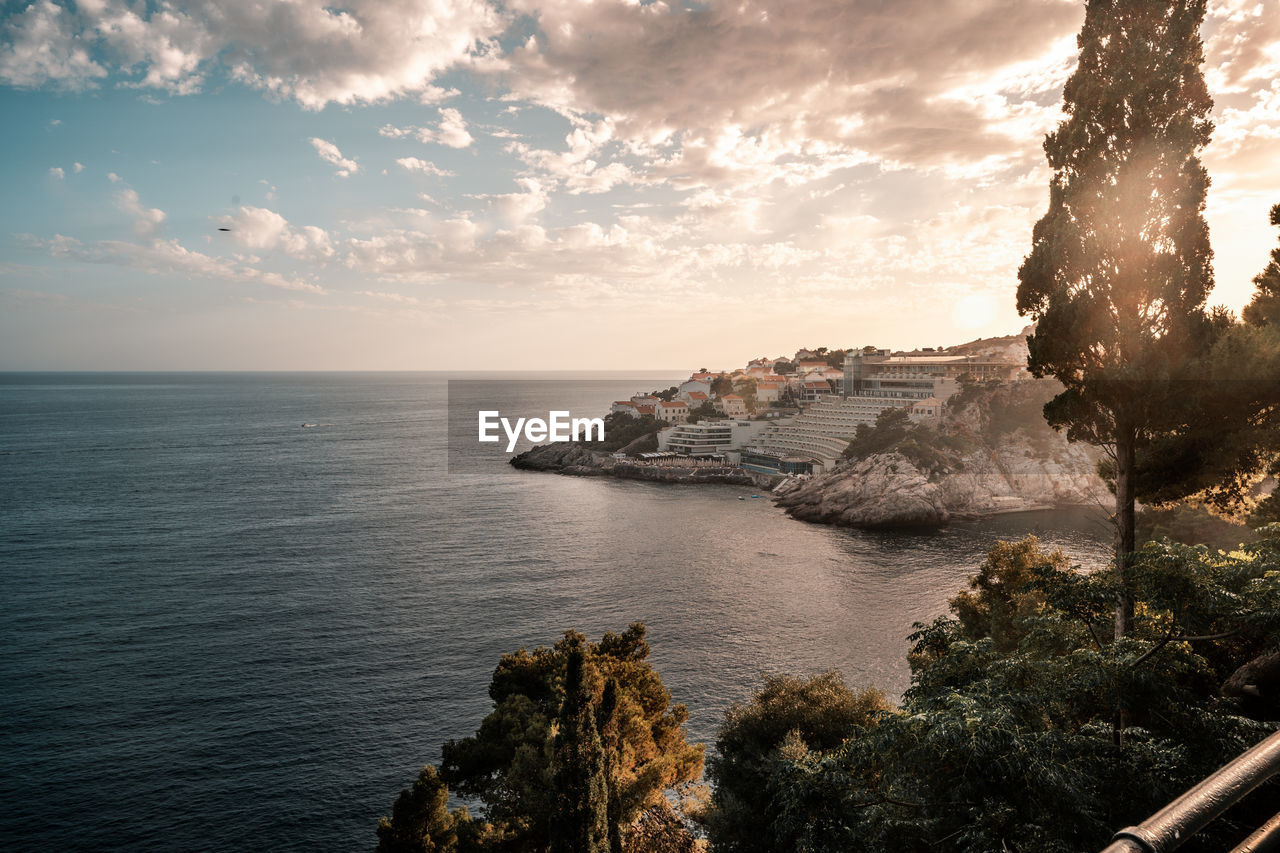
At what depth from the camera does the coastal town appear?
8616 centimetres

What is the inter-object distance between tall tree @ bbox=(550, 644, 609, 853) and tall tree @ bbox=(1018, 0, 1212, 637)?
1110 cm

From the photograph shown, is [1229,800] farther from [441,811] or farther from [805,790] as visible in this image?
[441,811]

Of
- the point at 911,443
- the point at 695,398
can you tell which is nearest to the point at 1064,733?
the point at 911,443

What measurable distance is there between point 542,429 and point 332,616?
108m

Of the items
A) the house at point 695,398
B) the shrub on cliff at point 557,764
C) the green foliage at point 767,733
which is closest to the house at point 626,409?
the house at point 695,398

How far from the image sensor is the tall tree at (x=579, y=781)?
548 inches

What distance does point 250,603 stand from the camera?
3978 cm

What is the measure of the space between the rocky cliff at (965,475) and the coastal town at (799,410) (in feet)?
17.5

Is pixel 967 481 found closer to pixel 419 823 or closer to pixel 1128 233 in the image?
pixel 1128 233

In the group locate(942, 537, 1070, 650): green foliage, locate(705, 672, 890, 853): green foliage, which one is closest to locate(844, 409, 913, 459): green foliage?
locate(942, 537, 1070, 650): green foliage

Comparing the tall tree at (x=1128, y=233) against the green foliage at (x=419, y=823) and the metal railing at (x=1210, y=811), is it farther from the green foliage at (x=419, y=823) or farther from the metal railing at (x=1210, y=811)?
the green foliage at (x=419, y=823)

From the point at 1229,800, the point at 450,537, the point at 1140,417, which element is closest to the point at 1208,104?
the point at 1140,417

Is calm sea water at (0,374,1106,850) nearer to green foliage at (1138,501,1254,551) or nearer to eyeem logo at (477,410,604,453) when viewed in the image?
green foliage at (1138,501,1254,551)

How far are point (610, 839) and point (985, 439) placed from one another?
240 feet
